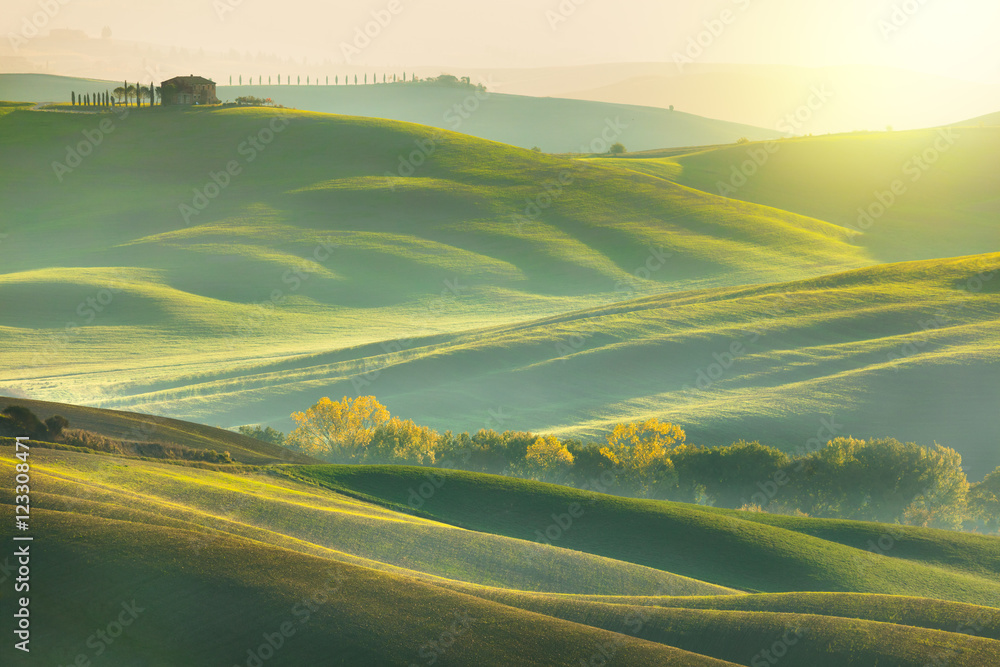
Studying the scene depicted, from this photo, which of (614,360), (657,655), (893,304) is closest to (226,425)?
(614,360)

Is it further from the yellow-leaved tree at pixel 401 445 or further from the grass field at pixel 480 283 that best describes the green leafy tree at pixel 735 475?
the yellow-leaved tree at pixel 401 445

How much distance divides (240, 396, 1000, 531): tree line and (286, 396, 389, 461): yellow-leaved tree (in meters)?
0.23

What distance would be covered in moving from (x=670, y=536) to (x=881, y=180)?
4160 inches

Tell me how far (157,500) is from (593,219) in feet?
252

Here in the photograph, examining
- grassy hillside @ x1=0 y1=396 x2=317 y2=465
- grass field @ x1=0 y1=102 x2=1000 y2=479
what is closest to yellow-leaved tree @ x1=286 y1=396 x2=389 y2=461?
grass field @ x1=0 y1=102 x2=1000 y2=479

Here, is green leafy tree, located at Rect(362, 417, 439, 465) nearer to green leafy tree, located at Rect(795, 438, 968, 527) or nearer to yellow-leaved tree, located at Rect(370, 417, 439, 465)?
yellow-leaved tree, located at Rect(370, 417, 439, 465)

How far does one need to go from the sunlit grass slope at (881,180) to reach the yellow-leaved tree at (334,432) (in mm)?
70913

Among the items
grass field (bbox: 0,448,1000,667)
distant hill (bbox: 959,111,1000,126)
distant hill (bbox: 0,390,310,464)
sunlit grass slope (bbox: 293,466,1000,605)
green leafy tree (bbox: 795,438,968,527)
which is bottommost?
green leafy tree (bbox: 795,438,968,527)

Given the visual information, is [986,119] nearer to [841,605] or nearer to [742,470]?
[742,470]

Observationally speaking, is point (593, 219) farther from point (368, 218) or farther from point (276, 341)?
point (276, 341)

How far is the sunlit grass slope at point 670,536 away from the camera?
2023cm

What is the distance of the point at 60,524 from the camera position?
35.0 ft

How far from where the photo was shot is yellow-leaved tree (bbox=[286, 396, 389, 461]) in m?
34.6

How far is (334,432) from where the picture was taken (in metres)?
35.2
